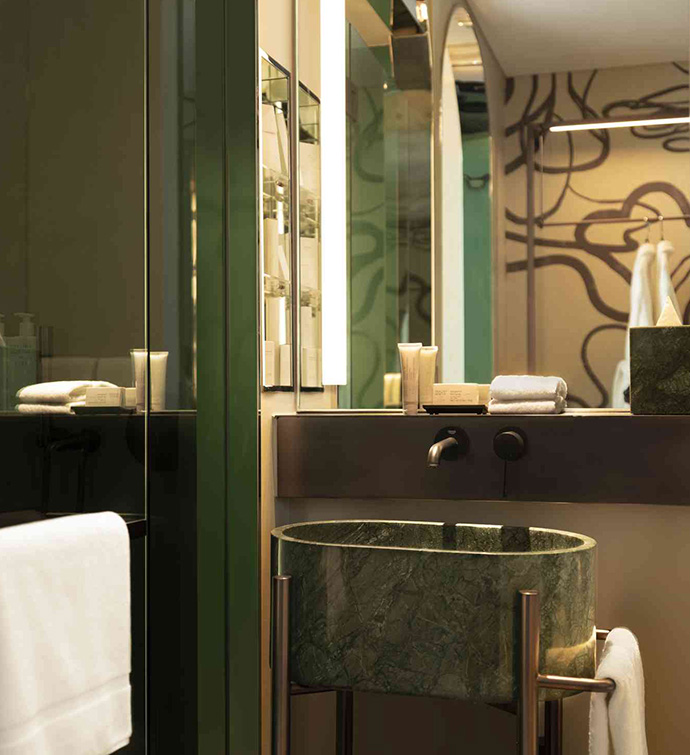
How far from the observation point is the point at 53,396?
111cm

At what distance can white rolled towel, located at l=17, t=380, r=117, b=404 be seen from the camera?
1082mm

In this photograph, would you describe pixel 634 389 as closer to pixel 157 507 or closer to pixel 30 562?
pixel 157 507

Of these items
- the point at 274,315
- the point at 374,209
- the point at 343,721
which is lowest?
the point at 343,721

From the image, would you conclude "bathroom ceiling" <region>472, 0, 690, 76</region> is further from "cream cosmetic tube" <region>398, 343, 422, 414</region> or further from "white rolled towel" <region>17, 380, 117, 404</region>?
"white rolled towel" <region>17, 380, 117, 404</region>

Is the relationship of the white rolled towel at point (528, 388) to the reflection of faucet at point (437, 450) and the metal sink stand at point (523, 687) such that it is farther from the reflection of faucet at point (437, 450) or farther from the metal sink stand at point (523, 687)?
the metal sink stand at point (523, 687)

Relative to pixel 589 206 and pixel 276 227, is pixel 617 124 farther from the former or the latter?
pixel 276 227

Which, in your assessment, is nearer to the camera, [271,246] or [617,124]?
[617,124]

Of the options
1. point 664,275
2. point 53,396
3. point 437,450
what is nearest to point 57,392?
point 53,396

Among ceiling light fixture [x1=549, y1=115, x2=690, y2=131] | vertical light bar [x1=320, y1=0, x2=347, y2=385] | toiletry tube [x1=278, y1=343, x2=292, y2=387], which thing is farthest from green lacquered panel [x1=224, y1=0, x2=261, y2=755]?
ceiling light fixture [x1=549, y1=115, x2=690, y2=131]

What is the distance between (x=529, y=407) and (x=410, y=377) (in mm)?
272

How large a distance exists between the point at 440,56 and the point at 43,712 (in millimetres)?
1552

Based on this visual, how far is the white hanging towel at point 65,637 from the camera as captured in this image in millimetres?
955

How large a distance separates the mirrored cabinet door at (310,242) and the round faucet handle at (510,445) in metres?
0.47

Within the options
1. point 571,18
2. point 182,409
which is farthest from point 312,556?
point 571,18
